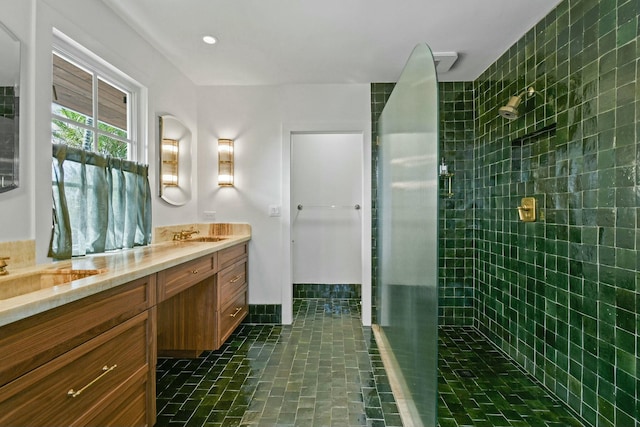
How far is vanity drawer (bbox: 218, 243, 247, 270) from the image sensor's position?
2.66 m

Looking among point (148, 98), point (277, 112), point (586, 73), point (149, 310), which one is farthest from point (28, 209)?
point (586, 73)

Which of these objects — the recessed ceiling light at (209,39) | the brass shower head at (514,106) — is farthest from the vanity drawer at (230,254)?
the brass shower head at (514,106)

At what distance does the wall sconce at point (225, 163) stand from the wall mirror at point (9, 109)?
1947 millimetres

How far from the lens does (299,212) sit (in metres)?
4.40

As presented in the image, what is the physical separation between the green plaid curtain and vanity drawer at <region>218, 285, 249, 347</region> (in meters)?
0.83

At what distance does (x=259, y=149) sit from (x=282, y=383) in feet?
7.19

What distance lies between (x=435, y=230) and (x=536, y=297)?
139 cm

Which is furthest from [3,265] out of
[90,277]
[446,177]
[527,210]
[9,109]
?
[446,177]

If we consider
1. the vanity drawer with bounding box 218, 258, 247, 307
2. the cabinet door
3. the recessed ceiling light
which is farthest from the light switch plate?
the recessed ceiling light

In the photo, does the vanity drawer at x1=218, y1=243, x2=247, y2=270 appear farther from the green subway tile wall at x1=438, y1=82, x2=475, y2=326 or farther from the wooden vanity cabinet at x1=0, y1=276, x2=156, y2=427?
the green subway tile wall at x1=438, y1=82, x2=475, y2=326

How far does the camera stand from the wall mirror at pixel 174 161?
2.75 metres

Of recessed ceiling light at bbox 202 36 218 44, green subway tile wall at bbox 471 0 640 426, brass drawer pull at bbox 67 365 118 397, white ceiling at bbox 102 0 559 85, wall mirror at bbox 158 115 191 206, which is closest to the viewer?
brass drawer pull at bbox 67 365 118 397

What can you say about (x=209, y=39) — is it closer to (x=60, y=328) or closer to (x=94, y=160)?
(x=94, y=160)

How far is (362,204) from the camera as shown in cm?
340
